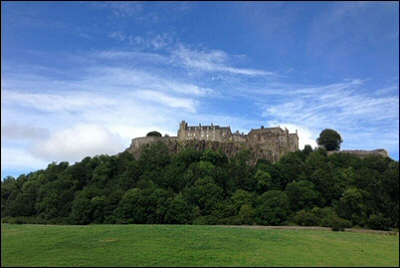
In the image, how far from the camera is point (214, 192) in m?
65.6

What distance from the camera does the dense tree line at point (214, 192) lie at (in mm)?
53812

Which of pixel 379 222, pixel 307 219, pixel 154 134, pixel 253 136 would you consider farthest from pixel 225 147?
pixel 379 222

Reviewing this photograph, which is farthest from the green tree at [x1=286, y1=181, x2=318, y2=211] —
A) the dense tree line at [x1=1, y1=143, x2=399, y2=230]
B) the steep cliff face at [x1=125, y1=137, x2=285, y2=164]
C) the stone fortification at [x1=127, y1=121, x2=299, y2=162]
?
the stone fortification at [x1=127, y1=121, x2=299, y2=162]

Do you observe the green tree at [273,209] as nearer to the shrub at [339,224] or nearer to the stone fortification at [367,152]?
the shrub at [339,224]

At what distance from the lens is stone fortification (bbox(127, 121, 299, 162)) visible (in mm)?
90562

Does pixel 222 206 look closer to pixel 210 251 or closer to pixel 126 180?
pixel 126 180

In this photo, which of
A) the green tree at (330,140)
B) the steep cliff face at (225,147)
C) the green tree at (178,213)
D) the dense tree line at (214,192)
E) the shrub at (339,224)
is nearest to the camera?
the shrub at (339,224)

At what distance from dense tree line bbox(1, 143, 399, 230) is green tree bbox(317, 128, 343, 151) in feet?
58.6

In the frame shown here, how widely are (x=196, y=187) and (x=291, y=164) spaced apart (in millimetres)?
24472

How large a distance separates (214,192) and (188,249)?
1577 inches

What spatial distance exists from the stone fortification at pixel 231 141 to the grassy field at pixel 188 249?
5678 centimetres

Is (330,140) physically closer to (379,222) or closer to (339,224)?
(379,222)

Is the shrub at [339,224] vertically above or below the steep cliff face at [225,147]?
below

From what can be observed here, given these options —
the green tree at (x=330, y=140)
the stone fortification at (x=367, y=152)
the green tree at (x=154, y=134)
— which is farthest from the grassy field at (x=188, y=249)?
the green tree at (x=154, y=134)
